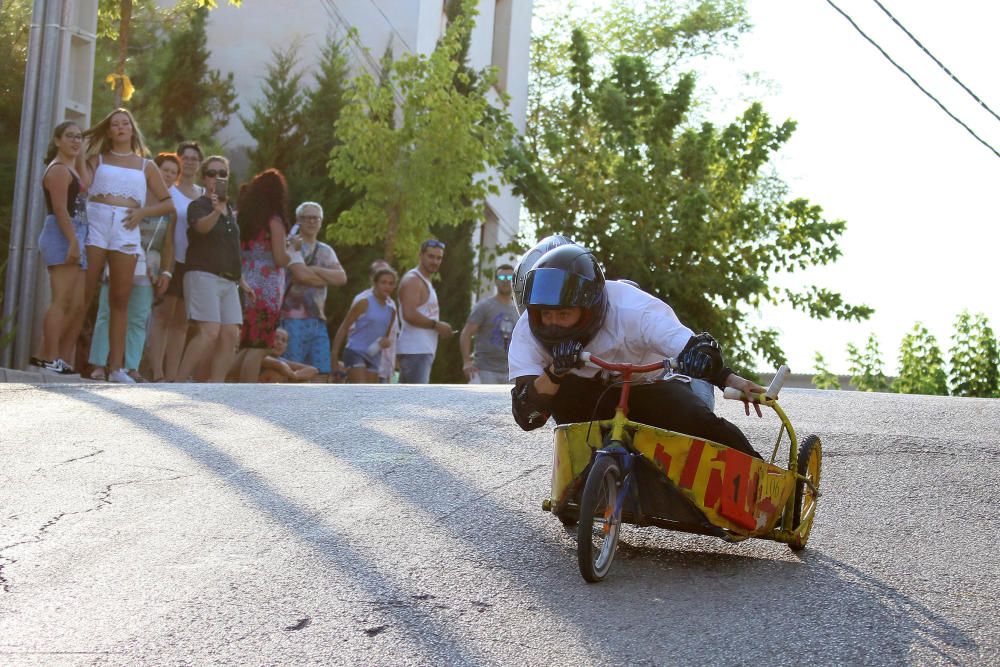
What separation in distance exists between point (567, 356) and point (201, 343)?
7366mm

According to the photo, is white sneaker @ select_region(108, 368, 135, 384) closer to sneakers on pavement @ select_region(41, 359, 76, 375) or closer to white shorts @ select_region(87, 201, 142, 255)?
sneakers on pavement @ select_region(41, 359, 76, 375)

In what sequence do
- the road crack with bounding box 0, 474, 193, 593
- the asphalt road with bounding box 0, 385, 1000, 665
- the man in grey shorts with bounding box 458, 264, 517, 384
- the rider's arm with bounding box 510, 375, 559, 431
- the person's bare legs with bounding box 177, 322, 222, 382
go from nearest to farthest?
the asphalt road with bounding box 0, 385, 1000, 665
the road crack with bounding box 0, 474, 193, 593
the rider's arm with bounding box 510, 375, 559, 431
the person's bare legs with bounding box 177, 322, 222, 382
the man in grey shorts with bounding box 458, 264, 517, 384

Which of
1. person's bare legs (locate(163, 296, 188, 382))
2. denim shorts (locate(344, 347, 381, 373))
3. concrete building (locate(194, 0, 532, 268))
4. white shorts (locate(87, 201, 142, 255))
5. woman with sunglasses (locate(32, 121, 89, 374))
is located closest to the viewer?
woman with sunglasses (locate(32, 121, 89, 374))

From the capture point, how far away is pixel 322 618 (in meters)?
5.86

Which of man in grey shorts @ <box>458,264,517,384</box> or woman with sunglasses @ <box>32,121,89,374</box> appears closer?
woman with sunglasses @ <box>32,121,89,374</box>

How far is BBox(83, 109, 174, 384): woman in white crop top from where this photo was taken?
1278 cm

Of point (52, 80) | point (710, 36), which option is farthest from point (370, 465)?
point (710, 36)

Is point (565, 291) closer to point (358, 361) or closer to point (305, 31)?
point (358, 361)

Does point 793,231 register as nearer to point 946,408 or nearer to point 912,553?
point 946,408

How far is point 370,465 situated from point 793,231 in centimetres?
2505

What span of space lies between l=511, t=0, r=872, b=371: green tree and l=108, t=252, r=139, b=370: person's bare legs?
19201 mm

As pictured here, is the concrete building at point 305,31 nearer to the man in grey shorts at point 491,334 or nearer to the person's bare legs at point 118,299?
the man in grey shorts at point 491,334

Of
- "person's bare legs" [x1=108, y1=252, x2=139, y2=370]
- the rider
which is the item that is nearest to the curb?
"person's bare legs" [x1=108, y1=252, x2=139, y2=370]

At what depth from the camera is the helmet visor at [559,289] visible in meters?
6.73
